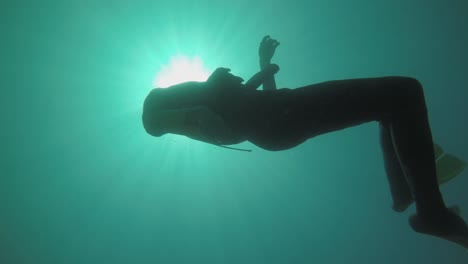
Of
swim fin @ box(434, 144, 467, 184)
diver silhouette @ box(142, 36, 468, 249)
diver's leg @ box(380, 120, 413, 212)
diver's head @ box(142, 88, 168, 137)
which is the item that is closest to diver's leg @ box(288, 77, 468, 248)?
diver silhouette @ box(142, 36, 468, 249)

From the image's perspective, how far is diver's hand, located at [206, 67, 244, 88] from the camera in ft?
6.39

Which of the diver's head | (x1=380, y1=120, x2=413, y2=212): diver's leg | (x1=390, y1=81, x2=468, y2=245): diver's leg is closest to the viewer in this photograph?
(x1=390, y1=81, x2=468, y2=245): diver's leg

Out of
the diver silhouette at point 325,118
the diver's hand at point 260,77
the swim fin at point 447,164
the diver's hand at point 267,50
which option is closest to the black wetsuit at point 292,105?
the diver silhouette at point 325,118

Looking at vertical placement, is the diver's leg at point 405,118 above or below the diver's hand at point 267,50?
below

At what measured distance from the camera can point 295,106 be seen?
1.77 m

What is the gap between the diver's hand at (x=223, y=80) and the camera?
195cm

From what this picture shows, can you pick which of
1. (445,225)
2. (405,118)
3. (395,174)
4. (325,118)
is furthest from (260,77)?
(445,225)

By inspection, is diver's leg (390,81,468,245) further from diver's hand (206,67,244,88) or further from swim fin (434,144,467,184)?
diver's hand (206,67,244,88)

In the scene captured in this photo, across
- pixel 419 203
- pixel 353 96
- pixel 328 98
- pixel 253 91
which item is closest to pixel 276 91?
pixel 253 91

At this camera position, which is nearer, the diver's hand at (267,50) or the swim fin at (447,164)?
the swim fin at (447,164)

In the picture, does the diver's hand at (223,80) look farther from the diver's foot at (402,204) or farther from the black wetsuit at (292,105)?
the diver's foot at (402,204)

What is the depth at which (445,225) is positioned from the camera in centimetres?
155

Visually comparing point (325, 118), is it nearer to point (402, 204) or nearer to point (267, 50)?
point (402, 204)

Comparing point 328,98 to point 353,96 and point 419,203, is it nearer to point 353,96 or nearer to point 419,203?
point 353,96
